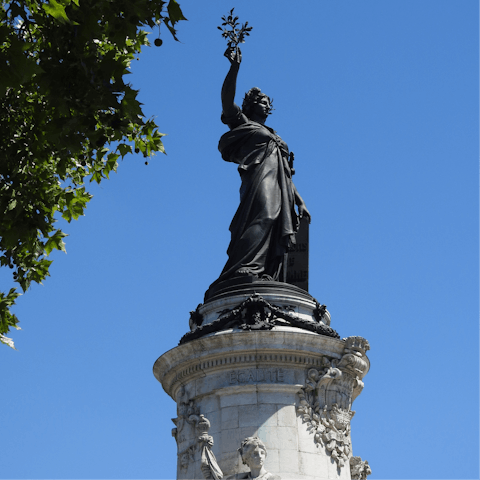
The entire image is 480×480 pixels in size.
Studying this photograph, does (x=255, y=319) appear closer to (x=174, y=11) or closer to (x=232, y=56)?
(x=232, y=56)

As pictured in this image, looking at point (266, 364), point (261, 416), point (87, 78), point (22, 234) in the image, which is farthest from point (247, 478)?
point (87, 78)

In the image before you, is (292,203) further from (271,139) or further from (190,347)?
(190,347)

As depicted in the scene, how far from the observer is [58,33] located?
9.88 meters

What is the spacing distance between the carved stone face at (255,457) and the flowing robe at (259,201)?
423 cm

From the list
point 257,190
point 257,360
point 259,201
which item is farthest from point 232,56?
point 257,360

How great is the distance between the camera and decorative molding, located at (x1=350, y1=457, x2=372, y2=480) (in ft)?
51.6

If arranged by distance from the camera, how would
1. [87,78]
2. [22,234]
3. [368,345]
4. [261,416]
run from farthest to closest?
1. [368,345]
2. [261,416]
3. [22,234]
4. [87,78]

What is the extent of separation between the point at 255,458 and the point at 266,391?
1.48 metres

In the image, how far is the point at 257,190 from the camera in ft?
58.7

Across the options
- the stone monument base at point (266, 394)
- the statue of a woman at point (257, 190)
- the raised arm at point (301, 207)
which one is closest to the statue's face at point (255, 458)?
the stone monument base at point (266, 394)

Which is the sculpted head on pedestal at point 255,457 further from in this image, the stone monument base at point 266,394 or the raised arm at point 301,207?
the raised arm at point 301,207

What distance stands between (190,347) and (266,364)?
4.77 ft

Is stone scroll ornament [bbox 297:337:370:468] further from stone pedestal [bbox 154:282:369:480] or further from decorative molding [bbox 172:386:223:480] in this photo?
decorative molding [bbox 172:386:223:480]

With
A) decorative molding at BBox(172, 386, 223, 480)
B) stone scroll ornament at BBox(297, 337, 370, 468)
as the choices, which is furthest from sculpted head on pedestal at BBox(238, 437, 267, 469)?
stone scroll ornament at BBox(297, 337, 370, 468)
